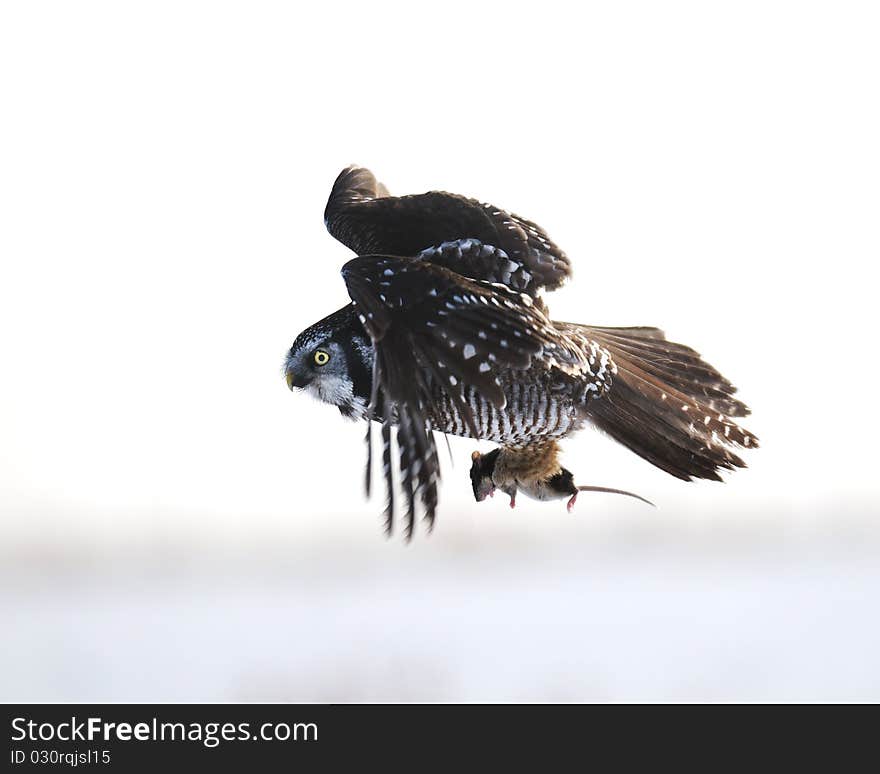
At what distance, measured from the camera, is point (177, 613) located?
63.6 ft

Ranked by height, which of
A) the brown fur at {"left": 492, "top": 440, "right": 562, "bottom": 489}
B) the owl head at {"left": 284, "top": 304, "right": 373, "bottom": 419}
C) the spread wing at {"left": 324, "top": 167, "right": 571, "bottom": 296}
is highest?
the spread wing at {"left": 324, "top": 167, "right": 571, "bottom": 296}

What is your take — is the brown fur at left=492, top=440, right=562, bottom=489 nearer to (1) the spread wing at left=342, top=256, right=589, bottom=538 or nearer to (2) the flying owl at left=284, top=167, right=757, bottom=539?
(2) the flying owl at left=284, top=167, right=757, bottom=539

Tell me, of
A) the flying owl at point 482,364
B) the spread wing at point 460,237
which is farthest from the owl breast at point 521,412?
the spread wing at point 460,237

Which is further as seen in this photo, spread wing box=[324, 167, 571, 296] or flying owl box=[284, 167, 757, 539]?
spread wing box=[324, 167, 571, 296]

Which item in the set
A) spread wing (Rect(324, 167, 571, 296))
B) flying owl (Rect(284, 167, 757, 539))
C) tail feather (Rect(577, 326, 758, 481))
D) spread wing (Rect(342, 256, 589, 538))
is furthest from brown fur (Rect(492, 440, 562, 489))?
spread wing (Rect(342, 256, 589, 538))

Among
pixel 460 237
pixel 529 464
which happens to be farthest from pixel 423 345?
pixel 529 464

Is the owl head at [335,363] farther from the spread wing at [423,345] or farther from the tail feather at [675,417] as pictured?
the tail feather at [675,417]

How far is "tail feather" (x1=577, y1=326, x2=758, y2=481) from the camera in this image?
14.9 feet

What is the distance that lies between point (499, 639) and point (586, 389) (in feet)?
43.1

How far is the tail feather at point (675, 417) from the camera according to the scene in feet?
14.9

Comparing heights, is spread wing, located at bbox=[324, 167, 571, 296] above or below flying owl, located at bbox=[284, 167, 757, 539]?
above

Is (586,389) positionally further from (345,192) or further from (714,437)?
(345,192)

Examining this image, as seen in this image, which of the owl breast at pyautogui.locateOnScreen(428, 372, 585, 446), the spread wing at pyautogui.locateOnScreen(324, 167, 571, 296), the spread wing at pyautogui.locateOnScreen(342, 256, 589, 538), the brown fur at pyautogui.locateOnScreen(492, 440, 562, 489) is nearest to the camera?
the spread wing at pyautogui.locateOnScreen(342, 256, 589, 538)
